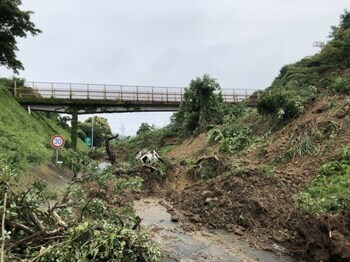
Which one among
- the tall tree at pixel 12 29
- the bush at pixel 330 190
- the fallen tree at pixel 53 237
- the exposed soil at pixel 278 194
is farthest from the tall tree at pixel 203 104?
the fallen tree at pixel 53 237

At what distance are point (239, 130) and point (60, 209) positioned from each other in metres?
13.1

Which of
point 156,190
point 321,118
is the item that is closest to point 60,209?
point 156,190

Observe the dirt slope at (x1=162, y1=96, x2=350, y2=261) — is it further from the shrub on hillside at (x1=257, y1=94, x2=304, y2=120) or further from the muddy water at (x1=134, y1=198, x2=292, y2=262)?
the shrub on hillside at (x1=257, y1=94, x2=304, y2=120)

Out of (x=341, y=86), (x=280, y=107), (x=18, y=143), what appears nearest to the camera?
(x=18, y=143)

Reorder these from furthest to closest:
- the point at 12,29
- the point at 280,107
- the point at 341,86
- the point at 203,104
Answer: the point at 203,104, the point at 12,29, the point at 280,107, the point at 341,86

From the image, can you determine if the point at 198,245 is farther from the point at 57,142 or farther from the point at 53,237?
the point at 57,142

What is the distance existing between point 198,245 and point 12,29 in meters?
17.7

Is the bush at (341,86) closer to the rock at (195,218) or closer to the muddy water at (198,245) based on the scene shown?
the rock at (195,218)

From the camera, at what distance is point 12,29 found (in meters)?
20.6

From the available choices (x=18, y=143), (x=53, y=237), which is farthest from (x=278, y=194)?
(x=18, y=143)

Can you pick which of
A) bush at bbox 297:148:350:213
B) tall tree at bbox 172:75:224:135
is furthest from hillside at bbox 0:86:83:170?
tall tree at bbox 172:75:224:135

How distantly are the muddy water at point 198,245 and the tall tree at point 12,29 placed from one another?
15113 millimetres

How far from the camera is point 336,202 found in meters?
7.55

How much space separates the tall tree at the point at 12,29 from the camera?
19812 mm
